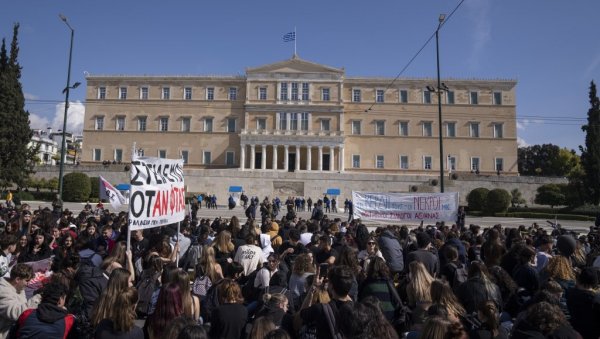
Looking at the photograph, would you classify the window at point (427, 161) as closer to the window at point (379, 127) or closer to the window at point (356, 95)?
the window at point (379, 127)

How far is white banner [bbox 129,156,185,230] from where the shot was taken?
614 cm

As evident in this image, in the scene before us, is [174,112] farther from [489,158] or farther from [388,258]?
[388,258]

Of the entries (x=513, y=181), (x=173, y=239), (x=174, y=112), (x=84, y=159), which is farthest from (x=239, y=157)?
(x=173, y=239)

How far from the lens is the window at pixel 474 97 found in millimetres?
52000

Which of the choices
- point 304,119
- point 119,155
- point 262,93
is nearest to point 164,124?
point 119,155

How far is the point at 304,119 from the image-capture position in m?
51.3

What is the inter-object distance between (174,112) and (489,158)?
41.8m

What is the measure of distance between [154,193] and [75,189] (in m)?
30.3

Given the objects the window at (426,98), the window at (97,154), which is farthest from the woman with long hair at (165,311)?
the window at (97,154)

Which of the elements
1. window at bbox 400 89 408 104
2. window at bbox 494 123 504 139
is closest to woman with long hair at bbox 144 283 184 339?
window at bbox 400 89 408 104

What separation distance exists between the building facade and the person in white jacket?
46.2 m

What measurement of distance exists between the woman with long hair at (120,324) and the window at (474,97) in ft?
181

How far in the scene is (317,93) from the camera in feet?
169

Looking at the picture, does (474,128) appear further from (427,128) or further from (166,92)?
(166,92)
